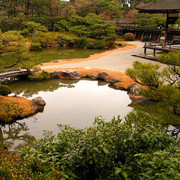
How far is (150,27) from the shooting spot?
28.1 metres

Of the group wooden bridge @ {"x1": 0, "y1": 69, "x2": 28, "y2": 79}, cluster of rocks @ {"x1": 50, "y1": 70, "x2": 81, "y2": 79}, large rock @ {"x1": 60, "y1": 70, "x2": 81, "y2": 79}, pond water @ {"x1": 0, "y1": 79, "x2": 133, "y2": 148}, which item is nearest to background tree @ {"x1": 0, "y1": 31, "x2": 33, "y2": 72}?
pond water @ {"x1": 0, "y1": 79, "x2": 133, "y2": 148}

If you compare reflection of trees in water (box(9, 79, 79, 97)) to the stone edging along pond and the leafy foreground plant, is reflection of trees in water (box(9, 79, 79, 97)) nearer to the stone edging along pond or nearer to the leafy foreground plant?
the stone edging along pond

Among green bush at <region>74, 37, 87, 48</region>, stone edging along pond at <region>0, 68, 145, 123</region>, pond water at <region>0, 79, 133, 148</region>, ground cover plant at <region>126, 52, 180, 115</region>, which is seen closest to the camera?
ground cover plant at <region>126, 52, 180, 115</region>

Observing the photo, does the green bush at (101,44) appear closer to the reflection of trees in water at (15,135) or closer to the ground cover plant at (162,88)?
the ground cover plant at (162,88)

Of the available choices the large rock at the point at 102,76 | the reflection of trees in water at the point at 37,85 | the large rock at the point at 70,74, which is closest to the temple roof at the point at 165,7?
the large rock at the point at 102,76

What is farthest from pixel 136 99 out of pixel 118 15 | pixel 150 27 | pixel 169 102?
pixel 118 15

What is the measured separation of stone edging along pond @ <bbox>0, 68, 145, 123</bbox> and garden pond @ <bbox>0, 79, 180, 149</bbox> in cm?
28

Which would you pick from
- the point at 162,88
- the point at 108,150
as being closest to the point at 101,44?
the point at 162,88

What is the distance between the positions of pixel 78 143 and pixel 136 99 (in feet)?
21.9

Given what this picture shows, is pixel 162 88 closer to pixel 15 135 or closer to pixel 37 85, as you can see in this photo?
pixel 15 135

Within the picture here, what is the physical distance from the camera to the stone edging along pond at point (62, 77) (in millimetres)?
7520

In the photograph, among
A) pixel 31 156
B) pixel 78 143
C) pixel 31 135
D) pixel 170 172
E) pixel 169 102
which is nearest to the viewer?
pixel 170 172

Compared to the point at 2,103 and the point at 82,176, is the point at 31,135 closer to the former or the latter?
the point at 2,103

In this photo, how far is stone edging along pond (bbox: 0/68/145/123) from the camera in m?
7.52
